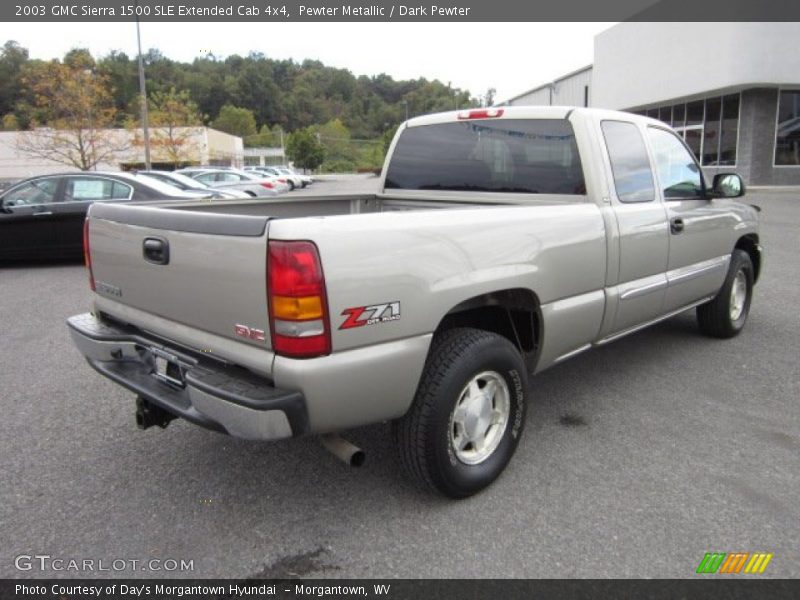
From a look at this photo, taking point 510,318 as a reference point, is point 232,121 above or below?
above

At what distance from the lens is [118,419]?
3.97 metres

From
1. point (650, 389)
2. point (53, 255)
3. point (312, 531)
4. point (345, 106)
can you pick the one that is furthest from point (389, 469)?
point (345, 106)

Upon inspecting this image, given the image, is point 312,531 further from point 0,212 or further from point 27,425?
point 0,212

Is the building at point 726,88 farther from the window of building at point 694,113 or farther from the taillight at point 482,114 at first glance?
the taillight at point 482,114

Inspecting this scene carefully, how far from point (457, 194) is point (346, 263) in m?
2.06

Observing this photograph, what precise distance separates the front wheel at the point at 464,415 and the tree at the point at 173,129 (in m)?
38.5

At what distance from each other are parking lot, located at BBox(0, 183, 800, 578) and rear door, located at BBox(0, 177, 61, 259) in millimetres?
5963

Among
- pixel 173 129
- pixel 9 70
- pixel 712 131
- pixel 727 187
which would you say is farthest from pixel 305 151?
pixel 727 187

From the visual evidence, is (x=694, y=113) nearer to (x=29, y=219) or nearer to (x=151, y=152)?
(x=29, y=219)

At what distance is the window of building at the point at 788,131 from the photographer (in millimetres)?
22844

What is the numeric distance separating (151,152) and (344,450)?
1695 inches

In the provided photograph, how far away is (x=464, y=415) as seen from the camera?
299 cm

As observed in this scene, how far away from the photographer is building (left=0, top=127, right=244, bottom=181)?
3822cm

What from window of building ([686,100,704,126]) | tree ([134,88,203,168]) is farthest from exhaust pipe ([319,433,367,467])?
tree ([134,88,203,168])
